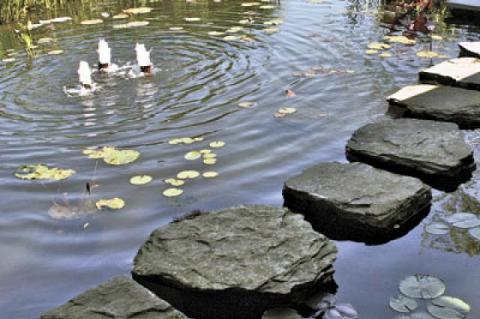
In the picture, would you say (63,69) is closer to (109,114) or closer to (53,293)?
(109,114)

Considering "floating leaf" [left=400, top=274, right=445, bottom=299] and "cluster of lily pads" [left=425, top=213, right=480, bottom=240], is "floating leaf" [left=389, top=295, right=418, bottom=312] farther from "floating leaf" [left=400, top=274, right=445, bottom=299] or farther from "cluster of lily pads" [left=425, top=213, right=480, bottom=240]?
"cluster of lily pads" [left=425, top=213, right=480, bottom=240]

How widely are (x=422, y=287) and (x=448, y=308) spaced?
18 centimetres

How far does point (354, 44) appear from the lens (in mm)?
6734

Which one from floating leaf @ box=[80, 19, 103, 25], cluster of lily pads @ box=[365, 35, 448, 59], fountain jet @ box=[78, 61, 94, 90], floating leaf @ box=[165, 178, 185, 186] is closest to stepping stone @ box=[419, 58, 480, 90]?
cluster of lily pads @ box=[365, 35, 448, 59]

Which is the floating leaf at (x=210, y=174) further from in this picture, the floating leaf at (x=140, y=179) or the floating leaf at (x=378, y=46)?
the floating leaf at (x=378, y=46)

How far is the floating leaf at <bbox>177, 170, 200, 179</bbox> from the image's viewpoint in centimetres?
398

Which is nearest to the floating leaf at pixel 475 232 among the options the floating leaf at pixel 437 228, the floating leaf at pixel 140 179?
the floating leaf at pixel 437 228

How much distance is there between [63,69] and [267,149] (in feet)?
9.43

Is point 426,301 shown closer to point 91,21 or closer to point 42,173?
point 42,173

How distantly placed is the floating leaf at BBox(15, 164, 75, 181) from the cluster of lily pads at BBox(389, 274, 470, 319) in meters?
2.33

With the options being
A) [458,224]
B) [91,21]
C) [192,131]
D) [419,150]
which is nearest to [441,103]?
[419,150]

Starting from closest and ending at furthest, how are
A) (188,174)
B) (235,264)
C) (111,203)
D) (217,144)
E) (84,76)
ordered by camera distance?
(235,264) < (111,203) < (188,174) < (217,144) < (84,76)

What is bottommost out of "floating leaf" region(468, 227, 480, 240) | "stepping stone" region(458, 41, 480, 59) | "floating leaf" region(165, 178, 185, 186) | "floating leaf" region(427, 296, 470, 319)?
"floating leaf" region(427, 296, 470, 319)

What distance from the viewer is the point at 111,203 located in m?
3.67
